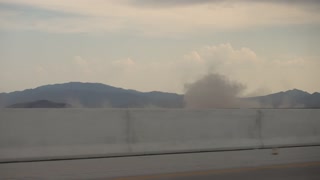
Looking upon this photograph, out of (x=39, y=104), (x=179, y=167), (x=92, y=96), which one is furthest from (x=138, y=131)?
(x=39, y=104)

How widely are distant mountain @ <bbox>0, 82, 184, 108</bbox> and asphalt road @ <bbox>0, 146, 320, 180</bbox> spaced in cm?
444

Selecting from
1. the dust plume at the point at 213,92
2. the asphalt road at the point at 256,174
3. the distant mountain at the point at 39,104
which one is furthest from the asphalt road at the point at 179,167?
the dust plume at the point at 213,92

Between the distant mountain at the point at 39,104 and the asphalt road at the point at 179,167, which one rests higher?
the distant mountain at the point at 39,104

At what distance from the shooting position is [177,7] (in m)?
17.9

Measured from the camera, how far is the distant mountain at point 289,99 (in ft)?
62.7

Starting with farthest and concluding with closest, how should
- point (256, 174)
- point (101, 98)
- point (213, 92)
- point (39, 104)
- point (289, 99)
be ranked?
point (289, 99) < point (213, 92) < point (101, 98) < point (39, 104) < point (256, 174)

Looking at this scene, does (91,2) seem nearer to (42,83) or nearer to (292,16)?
(42,83)

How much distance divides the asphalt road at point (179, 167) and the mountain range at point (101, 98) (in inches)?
175

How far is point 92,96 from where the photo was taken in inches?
649

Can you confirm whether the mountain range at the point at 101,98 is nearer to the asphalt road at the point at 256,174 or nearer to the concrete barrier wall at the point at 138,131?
the concrete barrier wall at the point at 138,131

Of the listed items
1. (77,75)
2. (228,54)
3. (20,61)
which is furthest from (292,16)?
(20,61)

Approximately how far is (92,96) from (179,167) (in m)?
6.20

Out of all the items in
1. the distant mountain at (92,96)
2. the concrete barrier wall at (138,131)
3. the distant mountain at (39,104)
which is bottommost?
the concrete barrier wall at (138,131)

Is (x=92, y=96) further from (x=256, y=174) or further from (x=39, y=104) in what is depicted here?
(x=256, y=174)
